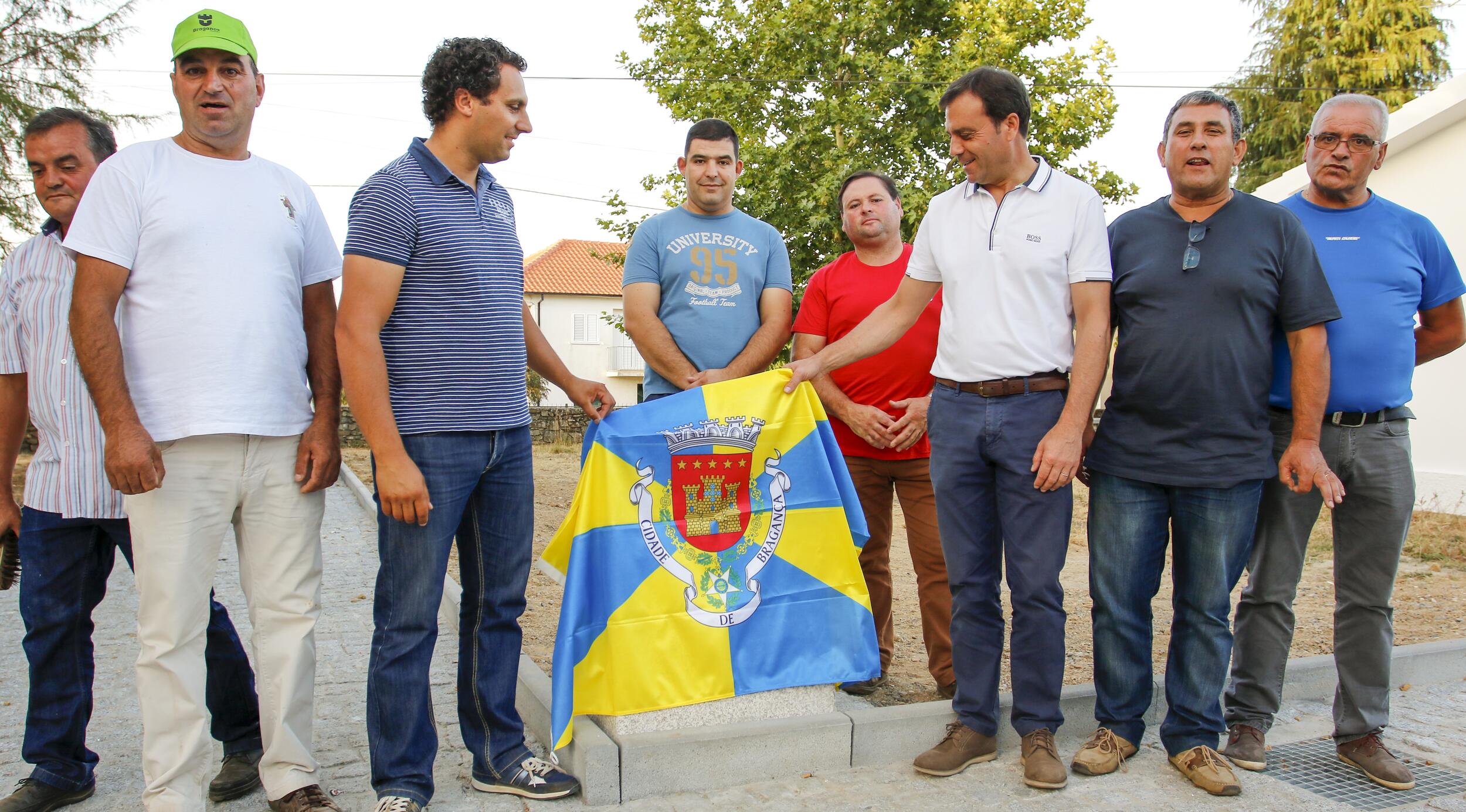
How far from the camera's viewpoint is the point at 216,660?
A: 3.37 meters

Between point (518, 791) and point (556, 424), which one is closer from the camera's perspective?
point (518, 791)

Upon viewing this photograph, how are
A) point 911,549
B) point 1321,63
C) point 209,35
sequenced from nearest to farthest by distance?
point 209,35 < point 911,549 < point 1321,63

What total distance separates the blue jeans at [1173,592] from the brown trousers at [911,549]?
0.73 meters

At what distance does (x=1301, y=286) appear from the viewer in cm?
349

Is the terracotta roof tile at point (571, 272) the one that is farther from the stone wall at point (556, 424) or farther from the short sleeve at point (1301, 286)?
the short sleeve at point (1301, 286)

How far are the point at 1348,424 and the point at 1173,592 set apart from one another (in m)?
0.93

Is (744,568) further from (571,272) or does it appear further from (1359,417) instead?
(571,272)

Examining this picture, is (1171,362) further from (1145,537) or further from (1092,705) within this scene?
(1092,705)

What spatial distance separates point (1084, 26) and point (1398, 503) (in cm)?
1590

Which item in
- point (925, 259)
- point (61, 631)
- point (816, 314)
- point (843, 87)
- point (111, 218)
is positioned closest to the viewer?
point (111, 218)

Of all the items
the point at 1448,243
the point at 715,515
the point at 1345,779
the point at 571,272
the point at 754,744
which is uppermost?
the point at 571,272

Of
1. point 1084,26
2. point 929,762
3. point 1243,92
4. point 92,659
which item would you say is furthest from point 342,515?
point 1243,92

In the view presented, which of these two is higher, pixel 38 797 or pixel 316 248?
pixel 316 248

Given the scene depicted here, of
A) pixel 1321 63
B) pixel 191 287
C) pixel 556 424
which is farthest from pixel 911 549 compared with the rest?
pixel 1321 63
